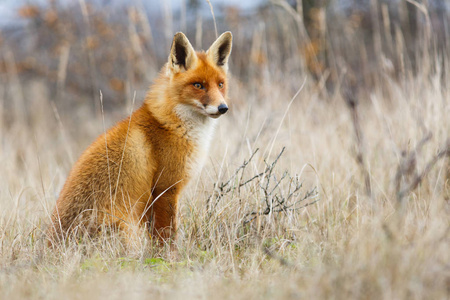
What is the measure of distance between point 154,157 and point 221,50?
1.22 metres

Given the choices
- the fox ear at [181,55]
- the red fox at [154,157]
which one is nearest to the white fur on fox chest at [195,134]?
the red fox at [154,157]

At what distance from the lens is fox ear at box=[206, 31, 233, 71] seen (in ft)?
12.4

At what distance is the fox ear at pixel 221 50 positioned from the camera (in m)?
3.77

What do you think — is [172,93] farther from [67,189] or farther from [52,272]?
[52,272]

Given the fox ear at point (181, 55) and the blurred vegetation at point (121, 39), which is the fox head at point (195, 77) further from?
the blurred vegetation at point (121, 39)

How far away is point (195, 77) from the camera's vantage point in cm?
360

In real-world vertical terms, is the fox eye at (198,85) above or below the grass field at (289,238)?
above

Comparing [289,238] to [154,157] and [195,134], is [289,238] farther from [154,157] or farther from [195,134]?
[154,157]

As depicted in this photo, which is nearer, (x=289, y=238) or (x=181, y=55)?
(x=289, y=238)

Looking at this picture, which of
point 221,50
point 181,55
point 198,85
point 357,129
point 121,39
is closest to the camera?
point 357,129

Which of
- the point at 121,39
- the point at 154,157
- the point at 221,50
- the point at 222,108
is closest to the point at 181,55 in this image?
the point at 221,50

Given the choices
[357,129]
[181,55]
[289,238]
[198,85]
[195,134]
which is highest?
[181,55]

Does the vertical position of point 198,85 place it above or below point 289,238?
above

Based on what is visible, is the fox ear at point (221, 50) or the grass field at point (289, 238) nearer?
the grass field at point (289, 238)
